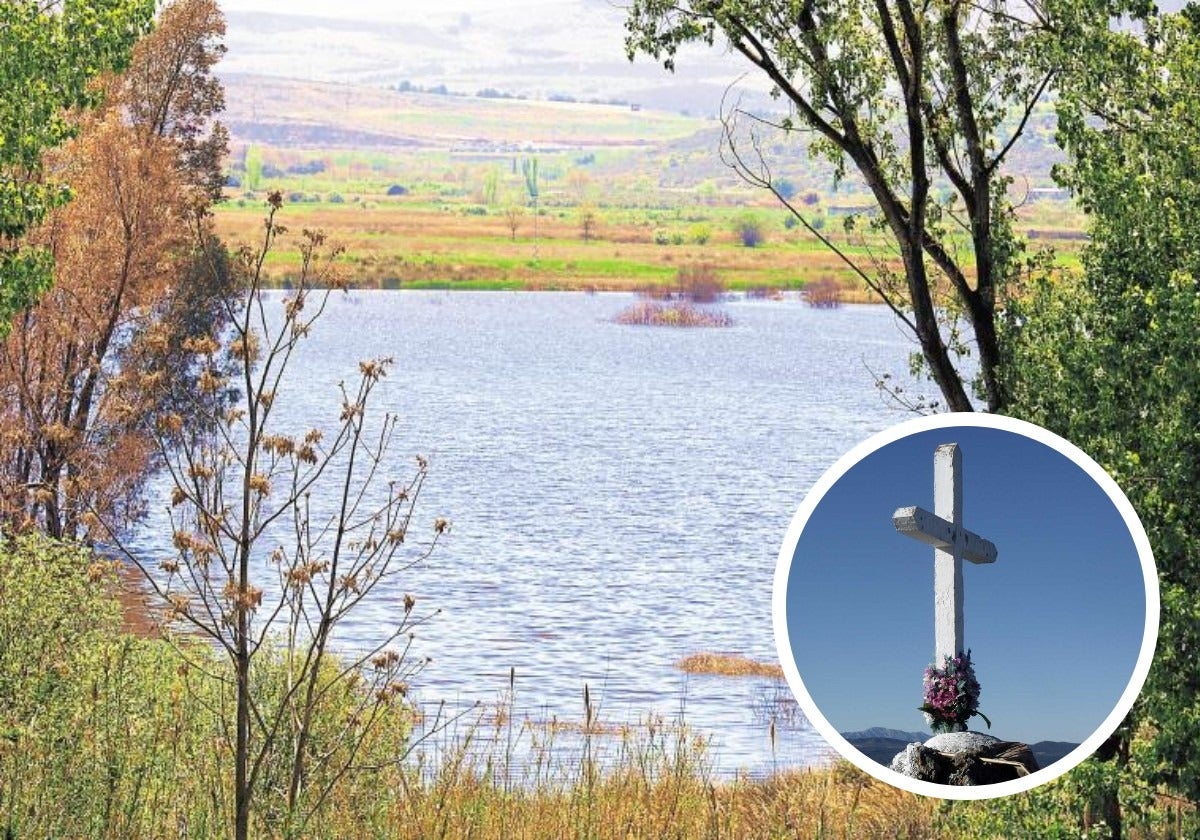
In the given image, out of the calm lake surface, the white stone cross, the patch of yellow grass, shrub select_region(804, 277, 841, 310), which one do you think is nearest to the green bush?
the calm lake surface

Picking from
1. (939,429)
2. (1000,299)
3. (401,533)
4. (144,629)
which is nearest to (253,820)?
(401,533)

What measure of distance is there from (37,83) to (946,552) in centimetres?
1094

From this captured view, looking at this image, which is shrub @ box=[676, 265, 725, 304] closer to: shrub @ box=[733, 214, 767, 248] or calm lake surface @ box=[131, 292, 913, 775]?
calm lake surface @ box=[131, 292, 913, 775]

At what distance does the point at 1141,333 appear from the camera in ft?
30.7

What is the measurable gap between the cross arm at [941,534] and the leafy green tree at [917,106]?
6.50 meters

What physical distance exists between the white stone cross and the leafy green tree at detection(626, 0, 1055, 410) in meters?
6.50

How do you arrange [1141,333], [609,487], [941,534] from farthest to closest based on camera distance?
[609,487]
[1141,333]
[941,534]

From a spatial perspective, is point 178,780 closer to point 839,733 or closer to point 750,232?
point 839,733

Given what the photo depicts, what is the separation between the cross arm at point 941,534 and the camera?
2.94 m

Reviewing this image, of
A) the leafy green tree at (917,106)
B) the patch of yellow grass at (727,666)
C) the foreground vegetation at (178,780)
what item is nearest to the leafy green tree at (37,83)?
the foreground vegetation at (178,780)

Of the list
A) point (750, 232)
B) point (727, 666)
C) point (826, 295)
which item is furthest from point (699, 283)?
point (727, 666)

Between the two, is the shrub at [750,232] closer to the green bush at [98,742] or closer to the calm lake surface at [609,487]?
the calm lake surface at [609,487]

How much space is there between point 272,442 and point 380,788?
4565 mm

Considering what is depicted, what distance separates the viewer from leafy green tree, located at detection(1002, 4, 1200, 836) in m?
9.02
